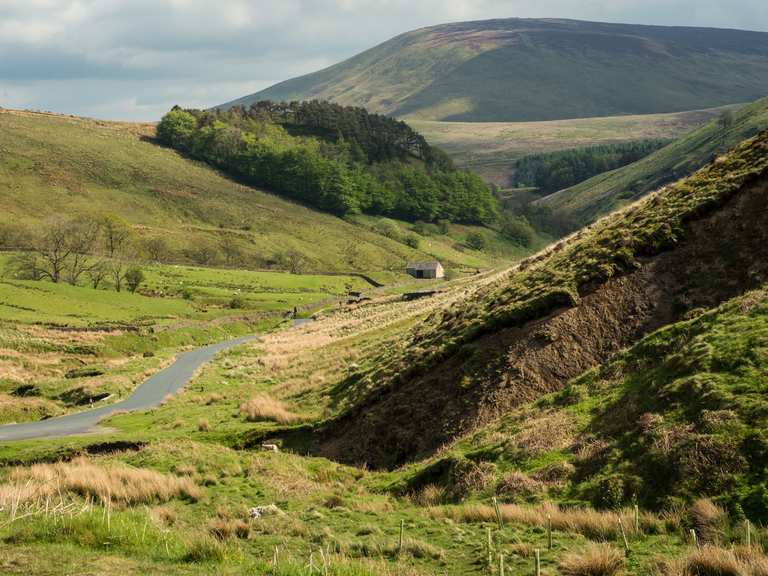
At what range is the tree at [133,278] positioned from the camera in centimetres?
12197

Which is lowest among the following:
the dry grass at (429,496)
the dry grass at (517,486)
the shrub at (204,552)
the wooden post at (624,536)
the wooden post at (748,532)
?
the dry grass at (429,496)

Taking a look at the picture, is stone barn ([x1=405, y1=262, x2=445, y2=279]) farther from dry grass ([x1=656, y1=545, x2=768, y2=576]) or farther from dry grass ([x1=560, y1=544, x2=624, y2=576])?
dry grass ([x1=656, y1=545, x2=768, y2=576])

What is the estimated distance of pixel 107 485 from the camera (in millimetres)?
21641

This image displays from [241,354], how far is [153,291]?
51.0 metres

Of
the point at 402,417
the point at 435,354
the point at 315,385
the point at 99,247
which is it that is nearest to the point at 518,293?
the point at 435,354

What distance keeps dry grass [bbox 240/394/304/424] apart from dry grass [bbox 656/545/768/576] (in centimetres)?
2659

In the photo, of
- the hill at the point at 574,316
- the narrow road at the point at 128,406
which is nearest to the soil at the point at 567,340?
the hill at the point at 574,316

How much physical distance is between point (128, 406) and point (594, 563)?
4607 cm

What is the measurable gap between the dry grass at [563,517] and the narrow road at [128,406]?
30.8m

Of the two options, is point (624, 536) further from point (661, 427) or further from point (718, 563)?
point (661, 427)

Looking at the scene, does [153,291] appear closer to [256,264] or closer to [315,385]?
[256,264]

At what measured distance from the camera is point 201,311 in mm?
114812

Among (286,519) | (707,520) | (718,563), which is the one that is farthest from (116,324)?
(718,563)

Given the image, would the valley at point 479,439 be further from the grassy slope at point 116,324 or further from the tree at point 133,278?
the tree at point 133,278
